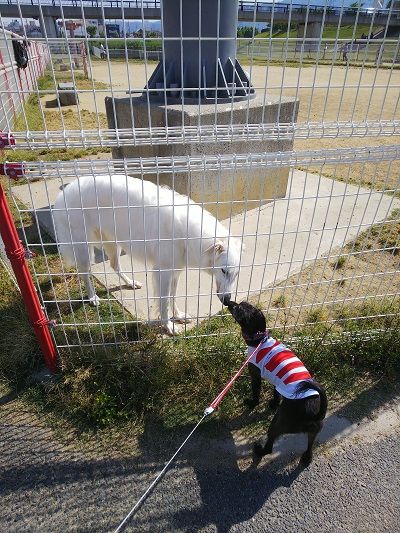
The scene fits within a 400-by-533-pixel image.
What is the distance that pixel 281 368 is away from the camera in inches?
98.7

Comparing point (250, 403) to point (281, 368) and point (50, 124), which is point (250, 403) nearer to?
point (281, 368)

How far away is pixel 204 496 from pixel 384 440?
4.65ft

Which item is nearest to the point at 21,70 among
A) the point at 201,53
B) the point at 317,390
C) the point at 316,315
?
the point at 201,53

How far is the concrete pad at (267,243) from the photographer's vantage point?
3.62m

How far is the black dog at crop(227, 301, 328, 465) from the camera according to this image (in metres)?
2.32

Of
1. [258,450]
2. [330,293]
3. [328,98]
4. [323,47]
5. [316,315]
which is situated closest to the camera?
[258,450]

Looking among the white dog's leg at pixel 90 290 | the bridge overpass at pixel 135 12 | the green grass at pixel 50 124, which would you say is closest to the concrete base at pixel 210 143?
the green grass at pixel 50 124

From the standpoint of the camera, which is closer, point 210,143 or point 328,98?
point 210,143

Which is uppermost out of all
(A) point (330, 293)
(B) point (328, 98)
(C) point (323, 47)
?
(C) point (323, 47)

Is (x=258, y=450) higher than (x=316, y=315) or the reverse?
higher

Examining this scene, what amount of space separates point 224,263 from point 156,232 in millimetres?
669

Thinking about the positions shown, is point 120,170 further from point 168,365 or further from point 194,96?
point 194,96

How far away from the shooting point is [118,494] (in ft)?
8.28

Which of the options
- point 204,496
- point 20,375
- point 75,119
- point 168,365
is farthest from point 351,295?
point 75,119
